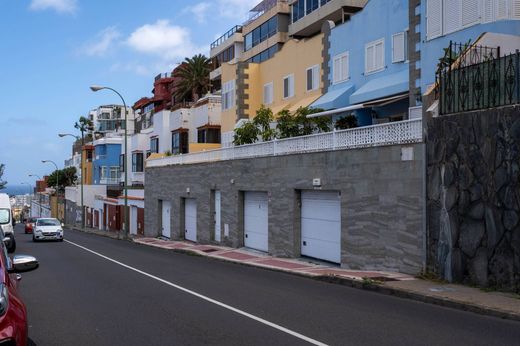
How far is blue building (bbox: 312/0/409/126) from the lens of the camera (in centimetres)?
2306

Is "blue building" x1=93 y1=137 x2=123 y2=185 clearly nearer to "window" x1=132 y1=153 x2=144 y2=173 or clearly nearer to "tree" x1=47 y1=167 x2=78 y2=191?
"window" x1=132 y1=153 x2=144 y2=173

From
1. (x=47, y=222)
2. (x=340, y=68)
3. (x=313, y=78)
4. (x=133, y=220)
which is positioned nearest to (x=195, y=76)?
(x=133, y=220)

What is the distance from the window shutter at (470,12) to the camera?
57.9 ft

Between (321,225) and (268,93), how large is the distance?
664 inches

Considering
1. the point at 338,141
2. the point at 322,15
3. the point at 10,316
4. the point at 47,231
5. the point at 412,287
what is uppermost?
the point at 322,15

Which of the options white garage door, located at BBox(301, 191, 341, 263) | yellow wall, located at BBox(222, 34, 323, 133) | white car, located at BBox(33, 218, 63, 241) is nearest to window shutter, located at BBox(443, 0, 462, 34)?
white garage door, located at BBox(301, 191, 341, 263)

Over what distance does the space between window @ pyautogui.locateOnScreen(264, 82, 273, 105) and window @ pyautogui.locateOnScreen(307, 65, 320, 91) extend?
4.97 meters

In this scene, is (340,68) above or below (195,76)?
below

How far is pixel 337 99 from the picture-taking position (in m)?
25.8

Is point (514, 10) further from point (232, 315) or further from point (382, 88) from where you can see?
point (232, 315)

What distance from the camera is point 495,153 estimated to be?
12.5 m

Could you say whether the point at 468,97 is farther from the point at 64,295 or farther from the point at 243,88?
the point at 243,88

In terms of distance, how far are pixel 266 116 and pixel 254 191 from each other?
4574 millimetres

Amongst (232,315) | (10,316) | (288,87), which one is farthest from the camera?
(288,87)
